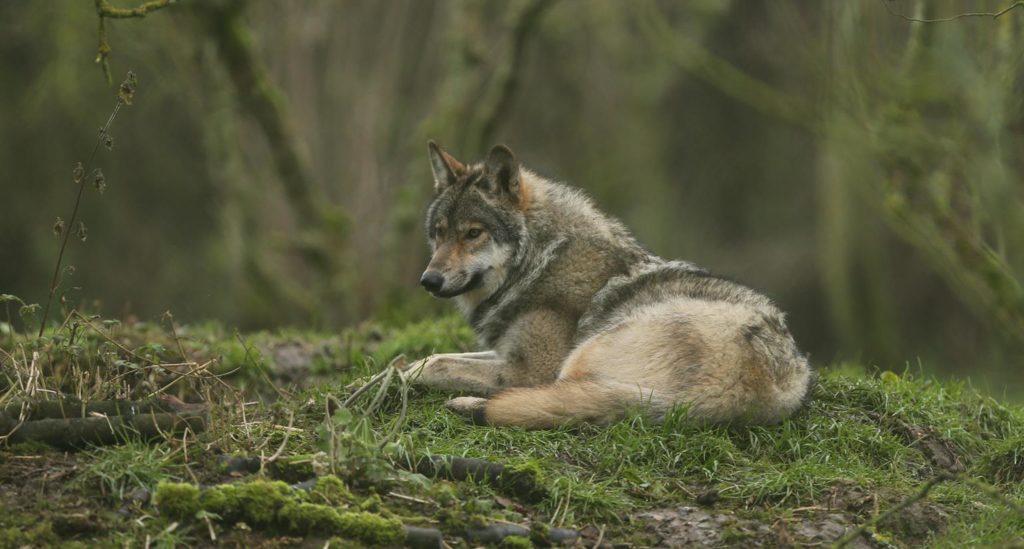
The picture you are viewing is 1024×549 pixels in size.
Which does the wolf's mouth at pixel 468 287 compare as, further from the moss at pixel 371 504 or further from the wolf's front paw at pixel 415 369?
the moss at pixel 371 504

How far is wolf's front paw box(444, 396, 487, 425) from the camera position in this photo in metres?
5.87

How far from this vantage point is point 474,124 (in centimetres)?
1442

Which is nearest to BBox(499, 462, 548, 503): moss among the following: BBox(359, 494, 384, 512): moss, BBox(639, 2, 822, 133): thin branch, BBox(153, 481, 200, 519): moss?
BBox(359, 494, 384, 512): moss

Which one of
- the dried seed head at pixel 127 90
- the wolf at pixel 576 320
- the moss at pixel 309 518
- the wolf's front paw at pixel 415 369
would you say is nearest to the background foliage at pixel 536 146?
the wolf at pixel 576 320

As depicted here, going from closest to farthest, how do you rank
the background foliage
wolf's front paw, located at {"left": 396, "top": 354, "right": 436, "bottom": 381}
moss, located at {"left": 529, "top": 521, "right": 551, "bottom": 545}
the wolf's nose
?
1. moss, located at {"left": 529, "top": 521, "right": 551, "bottom": 545}
2. wolf's front paw, located at {"left": 396, "top": 354, "right": 436, "bottom": 381}
3. the wolf's nose
4. the background foliage

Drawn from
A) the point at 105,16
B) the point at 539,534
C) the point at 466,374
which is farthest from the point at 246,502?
the point at 105,16

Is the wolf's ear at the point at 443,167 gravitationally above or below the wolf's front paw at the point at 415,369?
above

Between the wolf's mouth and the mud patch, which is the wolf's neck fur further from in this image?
the mud patch

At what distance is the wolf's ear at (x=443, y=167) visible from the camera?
7184mm

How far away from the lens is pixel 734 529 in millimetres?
4859

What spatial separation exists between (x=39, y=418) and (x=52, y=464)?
0.32 meters

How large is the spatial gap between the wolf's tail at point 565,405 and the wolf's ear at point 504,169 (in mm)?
1629

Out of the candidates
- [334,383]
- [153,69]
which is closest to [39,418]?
[334,383]

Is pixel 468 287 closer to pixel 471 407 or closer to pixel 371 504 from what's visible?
pixel 471 407
